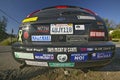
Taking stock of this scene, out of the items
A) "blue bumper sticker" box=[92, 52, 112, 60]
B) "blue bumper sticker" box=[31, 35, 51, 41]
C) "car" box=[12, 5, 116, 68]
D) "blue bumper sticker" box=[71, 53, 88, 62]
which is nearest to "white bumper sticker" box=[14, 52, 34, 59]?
"car" box=[12, 5, 116, 68]

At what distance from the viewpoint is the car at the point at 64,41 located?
289cm

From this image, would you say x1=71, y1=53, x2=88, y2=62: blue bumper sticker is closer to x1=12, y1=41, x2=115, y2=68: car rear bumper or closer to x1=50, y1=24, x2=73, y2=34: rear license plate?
x1=12, y1=41, x2=115, y2=68: car rear bumper

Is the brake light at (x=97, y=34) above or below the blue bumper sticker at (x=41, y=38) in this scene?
above

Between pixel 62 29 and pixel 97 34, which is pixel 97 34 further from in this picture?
pixel 62 29

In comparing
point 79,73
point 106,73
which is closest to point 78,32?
point 79,73

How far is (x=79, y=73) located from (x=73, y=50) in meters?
1.66

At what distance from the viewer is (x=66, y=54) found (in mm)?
2857

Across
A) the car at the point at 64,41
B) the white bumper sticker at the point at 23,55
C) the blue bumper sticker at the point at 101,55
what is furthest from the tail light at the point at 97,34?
the white bumper sticker at the point at 23,55

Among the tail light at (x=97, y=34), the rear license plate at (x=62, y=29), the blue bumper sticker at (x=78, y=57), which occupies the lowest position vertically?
the blue bumper sticker at (x=78, y=57)

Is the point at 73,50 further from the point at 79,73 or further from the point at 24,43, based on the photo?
the point at 79,73

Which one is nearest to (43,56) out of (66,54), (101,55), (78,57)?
(66,54)

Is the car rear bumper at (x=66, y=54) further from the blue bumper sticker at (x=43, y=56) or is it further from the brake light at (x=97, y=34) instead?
the brake light at (x=97, y=34)

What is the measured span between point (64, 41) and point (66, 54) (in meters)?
0.34

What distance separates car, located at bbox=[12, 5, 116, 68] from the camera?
2889 mm
